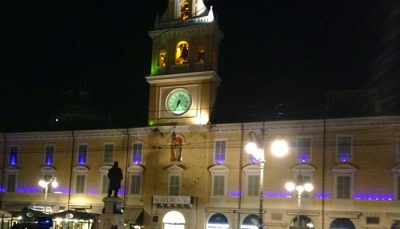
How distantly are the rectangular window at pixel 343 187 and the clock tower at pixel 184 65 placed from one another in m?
11.6

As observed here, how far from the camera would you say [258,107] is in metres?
47.4

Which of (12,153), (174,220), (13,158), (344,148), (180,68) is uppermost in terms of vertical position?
(180,68)

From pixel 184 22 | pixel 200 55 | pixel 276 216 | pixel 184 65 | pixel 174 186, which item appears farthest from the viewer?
pixel 184 22

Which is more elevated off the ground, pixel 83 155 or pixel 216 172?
pixel 83 155

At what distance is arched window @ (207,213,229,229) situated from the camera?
42.0 m

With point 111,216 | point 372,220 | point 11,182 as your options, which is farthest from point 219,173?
point 11,182

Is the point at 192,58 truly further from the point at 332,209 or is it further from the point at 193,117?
the point at 332,209

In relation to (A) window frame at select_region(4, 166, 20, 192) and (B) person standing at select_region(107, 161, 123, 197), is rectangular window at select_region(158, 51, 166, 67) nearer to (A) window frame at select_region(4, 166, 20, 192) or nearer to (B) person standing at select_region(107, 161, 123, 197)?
(A) window frame at select_region(4, 166, 20, 192)

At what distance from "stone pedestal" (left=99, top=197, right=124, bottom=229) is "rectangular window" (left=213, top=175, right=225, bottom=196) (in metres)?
14.7

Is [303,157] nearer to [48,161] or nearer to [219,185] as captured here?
[219,185]

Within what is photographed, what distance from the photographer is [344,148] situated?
39.4 m

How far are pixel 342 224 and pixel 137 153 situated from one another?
1770cm

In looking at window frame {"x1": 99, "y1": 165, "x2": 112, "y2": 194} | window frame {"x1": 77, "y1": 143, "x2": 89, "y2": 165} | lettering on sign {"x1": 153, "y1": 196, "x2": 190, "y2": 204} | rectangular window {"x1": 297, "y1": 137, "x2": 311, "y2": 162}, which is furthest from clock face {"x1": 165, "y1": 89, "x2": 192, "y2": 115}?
rectangular window {"x1": 297, "y1": 137, "x2": 311, "y2": 162}

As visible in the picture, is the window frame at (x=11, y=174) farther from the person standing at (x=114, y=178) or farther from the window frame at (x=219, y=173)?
the person standing at (x=114, y=178)
